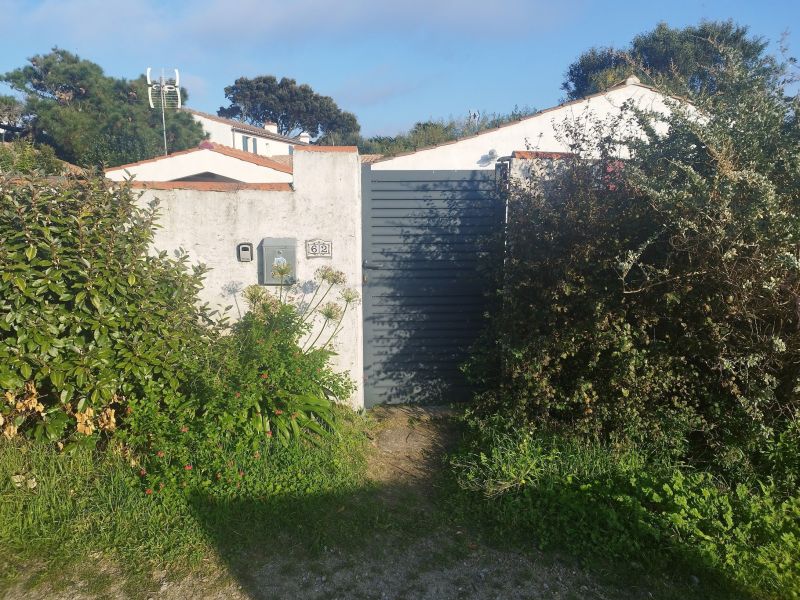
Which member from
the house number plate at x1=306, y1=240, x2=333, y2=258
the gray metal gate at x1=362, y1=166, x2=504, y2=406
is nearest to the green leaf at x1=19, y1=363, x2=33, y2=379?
the house number plate at x1=306, y1=240, x2=333, y2=258

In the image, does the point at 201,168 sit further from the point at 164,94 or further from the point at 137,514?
the point at 137,514

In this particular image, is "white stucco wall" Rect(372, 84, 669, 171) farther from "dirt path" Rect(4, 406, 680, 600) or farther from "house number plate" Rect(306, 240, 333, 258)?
"dirt path" Rect(4, 406, 680, 600)

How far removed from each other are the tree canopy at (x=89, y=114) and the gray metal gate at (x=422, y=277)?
75.1 ft

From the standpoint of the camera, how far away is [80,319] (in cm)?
388

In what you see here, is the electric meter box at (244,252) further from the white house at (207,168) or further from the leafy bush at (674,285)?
the white house at (207,168)

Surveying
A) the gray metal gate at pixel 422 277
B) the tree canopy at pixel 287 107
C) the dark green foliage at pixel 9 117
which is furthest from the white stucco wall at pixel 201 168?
the tree canopy at pixel 287 107

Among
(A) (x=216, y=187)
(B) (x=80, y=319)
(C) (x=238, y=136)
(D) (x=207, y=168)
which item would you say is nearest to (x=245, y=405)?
(B) (x=80, y=319)

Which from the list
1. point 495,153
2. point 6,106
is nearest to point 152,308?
point 495,153

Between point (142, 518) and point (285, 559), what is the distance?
0.93 m

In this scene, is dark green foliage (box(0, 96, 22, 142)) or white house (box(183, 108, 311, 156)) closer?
dark green foliage (box(0, 96, 22, 142))

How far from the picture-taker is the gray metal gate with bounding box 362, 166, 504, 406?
533 cm

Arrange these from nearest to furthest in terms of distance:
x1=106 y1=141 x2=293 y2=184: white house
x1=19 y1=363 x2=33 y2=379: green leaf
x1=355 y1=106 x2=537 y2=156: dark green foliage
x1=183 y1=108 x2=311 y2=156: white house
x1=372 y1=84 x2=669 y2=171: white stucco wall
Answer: x1=19 y1=363 x2=33 y2=379: green leaf
x1=106 y1=141 x2=293 y2=184: white house
x1=372 y1=84 x2=669 y2=171: white stucco wall
x1=355 y1=106 x2=537 y2=156: dark green foliage
x1=183 y1=108 x2=311 y2=156: white house

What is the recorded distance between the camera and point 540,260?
4395 mm

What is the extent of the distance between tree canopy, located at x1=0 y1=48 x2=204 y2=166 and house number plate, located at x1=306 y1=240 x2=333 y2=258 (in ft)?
74.9
